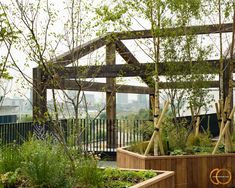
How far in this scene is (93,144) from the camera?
1000cm

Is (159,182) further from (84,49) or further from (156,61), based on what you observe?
(156,61)

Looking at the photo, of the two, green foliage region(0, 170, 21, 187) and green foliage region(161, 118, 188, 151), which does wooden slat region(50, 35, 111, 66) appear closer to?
green foliage region(0, 170, 21, 187)

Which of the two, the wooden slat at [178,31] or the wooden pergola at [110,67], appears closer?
the wooden pergola at [110,67]

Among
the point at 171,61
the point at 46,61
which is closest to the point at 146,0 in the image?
the point at 171,61

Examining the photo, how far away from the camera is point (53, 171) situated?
159 inches

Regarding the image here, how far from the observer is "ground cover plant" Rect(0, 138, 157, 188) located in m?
4.02

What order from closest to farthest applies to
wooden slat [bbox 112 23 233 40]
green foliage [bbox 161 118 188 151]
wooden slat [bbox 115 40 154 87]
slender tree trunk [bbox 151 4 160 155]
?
slender tree trunk [bbox 151 4 160 155]
wooden slat [bbox 112 23 233 40]
green foliage [bbox 161 118 188 151]
wooden slat [bbox 115 40 154 87]

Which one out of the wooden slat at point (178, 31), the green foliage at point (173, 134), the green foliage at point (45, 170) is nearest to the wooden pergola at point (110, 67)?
the wooden slat at point (178, 31)

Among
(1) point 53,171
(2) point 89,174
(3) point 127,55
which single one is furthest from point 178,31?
(1) point 53,171

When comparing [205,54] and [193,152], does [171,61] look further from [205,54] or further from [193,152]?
[193,152]

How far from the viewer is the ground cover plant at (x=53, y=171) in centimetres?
402

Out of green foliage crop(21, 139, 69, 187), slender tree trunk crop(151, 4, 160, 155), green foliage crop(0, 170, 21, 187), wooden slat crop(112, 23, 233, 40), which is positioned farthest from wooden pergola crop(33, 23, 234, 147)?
green foliage crop(0, 170, 21, 187)

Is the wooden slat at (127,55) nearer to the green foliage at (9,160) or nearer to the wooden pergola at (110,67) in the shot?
the wooden pergola at (110,67)

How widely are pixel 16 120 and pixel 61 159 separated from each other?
5342 mm
